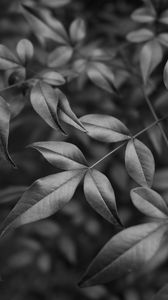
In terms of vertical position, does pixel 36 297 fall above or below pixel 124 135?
below

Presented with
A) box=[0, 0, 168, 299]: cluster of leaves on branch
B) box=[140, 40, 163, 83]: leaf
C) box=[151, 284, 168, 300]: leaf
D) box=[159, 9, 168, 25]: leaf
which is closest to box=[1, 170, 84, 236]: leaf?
box=[0, 0, 168, 299]: cluster of leaves on branch

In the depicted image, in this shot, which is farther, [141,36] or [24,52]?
[141,36]

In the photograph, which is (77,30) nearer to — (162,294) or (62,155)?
(62,155)

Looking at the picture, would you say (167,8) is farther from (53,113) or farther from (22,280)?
(22,280)

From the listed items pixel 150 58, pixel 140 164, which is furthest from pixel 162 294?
pixel 150 58

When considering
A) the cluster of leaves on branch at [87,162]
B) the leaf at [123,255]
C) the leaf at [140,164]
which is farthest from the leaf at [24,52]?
the leaf at [123,255]

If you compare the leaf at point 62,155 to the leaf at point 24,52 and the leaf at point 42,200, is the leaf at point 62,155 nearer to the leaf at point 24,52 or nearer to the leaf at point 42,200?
the leaf at point 42,200

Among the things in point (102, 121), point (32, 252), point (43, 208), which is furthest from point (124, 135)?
point (32, 252)
